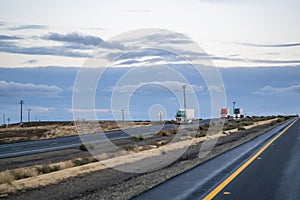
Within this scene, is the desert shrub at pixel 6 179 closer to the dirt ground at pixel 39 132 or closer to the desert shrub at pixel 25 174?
the desert shrub at pixel 25 174

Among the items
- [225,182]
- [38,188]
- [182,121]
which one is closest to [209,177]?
[225,182]

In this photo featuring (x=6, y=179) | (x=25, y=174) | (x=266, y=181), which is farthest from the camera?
(x=25, y=174)

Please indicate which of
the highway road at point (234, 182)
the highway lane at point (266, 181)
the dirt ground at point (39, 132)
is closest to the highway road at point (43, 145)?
the dirt ground at point (39, 132)

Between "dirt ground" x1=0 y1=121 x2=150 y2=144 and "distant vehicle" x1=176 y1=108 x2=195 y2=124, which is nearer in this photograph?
"dirt ground" x1=0 y1=121 x2=150 y2=144

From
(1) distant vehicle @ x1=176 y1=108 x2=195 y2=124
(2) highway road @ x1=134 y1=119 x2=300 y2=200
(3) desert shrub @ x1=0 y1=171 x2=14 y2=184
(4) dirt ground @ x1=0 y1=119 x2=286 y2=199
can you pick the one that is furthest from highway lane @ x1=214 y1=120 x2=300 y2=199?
(1) distant vehicle @ x1=176 y1=108 x2=195 y2=124

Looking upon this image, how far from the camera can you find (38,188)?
12.2 meters

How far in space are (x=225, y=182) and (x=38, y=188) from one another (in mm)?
5178

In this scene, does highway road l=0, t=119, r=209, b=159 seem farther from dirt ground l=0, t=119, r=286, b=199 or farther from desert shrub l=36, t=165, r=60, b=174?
dirt ground l=0, t=119, r=286, b=199

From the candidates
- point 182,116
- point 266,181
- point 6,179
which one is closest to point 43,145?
point 6,179

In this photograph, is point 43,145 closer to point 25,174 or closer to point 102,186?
point 25,174

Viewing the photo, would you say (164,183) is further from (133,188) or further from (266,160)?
(266,160)

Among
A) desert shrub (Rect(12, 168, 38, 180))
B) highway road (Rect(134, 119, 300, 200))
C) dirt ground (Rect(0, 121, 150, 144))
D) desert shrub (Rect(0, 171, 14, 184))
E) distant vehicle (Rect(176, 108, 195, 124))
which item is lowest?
desert shrub (Rect(12, 168, 38, 180))

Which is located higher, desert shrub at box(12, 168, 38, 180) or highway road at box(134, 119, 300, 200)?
highway road at box(134, 119, 300, 200)

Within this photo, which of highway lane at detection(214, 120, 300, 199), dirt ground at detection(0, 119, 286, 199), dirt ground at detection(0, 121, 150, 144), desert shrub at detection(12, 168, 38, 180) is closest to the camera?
highway lane at detection(214, 120, 300, 199)
